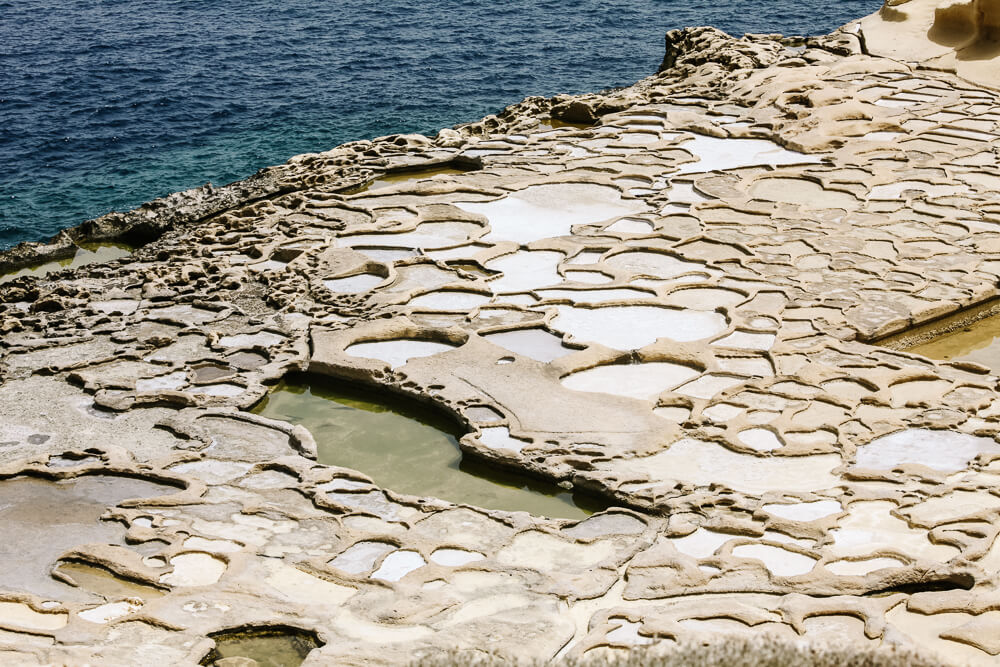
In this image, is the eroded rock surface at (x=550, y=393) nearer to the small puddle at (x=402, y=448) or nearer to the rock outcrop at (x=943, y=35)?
the small puddle at (x=402, y=448)

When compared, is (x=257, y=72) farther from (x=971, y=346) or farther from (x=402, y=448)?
(x=971, y=346)

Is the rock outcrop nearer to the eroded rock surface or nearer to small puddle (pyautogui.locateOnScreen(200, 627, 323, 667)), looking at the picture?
the eroded rock surface

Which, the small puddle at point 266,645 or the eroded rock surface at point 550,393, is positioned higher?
the eroded rock surface at point 550,393

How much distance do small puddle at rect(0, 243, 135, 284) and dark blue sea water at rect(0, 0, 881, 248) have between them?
137 inches

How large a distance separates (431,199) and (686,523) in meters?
5.92

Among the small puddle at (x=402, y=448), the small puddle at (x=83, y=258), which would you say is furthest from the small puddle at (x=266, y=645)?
the small puddle at (x=83, y=258)

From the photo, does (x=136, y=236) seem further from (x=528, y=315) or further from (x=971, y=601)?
(x=971, y=601)

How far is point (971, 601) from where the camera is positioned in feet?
17.1

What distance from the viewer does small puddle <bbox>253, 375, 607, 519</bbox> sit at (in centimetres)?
670

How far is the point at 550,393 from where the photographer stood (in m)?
7.50

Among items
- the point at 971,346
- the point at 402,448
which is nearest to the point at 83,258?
the point at 402,448

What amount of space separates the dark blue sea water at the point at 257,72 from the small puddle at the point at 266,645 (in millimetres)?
10850

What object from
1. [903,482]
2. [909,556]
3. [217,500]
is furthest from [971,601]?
[217,500]

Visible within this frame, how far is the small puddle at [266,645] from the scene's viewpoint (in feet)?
16.9
